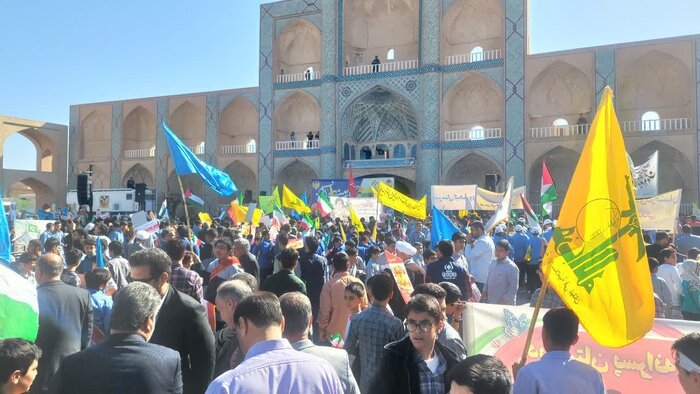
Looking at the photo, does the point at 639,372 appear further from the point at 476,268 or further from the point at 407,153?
the point at 407,153

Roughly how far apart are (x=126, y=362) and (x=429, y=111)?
21.1 m

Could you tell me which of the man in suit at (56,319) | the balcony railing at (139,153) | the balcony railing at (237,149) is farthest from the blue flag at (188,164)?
the balcony railing at (139,153)

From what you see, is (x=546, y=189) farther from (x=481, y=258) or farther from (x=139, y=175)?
(x=139, y=175)

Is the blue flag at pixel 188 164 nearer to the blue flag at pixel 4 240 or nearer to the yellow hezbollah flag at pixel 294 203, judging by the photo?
the blue flag at pixel 4 240

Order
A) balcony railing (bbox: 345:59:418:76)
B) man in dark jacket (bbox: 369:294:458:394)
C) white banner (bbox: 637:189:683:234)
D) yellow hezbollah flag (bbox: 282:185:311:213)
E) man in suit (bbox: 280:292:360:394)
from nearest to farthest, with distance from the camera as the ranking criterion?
1. man in suit (bbox: 280:292:360:394)
2. man in dark jacket (bbox: 369:294:458:394)
3. white banner (bbox: 637:189:683:234)
4. yellow hezbollah flag (bbox: 282:185:311:213)
5. balcony railing (bbox: 345:59:418:76)

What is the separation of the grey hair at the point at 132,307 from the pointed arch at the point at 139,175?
28.1 m

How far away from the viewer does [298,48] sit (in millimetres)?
27047

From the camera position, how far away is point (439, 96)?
22438mm

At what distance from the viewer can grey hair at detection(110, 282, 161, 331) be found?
218 cm

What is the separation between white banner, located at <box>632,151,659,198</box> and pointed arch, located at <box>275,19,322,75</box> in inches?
695

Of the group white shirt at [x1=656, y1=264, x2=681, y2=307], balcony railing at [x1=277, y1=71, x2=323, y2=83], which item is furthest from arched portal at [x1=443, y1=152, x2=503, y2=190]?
white shirt at [x1=656, y1=264, x2=681, y2=307]

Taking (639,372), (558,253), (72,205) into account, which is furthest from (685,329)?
(72,205)

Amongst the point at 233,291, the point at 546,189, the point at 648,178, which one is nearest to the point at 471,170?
the point at 546,189

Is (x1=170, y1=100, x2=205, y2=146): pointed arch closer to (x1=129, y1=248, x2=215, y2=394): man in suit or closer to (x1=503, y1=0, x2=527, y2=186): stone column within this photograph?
(x1=503, y1=0, x2=527, y2=186): stone column
